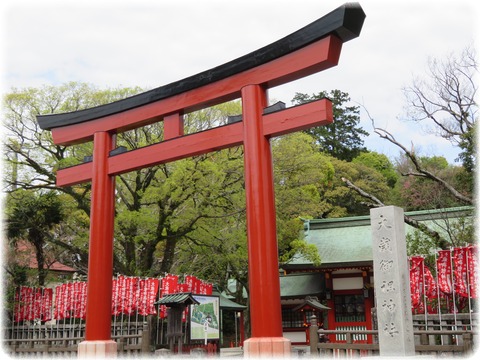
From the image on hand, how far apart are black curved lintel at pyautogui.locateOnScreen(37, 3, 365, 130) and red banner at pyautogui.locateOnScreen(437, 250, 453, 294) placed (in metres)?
6.40

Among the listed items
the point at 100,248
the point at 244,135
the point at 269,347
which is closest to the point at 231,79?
the point at 244,135

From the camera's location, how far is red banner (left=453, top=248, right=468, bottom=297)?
37.7 ft

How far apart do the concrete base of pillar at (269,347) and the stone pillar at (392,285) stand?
150 centimetres

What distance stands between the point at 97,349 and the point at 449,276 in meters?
8.28

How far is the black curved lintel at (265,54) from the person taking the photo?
26.2 ft

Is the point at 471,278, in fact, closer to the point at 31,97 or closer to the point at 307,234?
the point at 307,234

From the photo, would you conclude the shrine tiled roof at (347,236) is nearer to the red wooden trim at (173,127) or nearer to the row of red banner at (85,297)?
the row of red banner at (85,297)

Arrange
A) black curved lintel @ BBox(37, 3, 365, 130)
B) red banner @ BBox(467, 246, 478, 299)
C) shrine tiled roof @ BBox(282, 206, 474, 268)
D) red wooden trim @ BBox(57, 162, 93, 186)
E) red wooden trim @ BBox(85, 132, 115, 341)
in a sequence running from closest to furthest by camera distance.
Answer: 1. black curved lintel @ BBox(37, 3, 365, 130)
2. red wooden trim @ BBox(85, 132, 115, 341)
3. red wooden trim @ BBox(57, 162, 93, 186)
4. red banner @ BBox(467, 246, 478, 299)
5. shrine tiled roof @ BBox(282, 206, 474, 268)

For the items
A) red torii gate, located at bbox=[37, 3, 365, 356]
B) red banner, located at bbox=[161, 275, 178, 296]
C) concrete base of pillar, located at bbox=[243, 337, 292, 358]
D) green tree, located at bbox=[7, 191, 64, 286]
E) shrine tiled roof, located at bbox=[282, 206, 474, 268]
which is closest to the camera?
concrete base of pillar, located at bbox=[243, 337, 292, 358]

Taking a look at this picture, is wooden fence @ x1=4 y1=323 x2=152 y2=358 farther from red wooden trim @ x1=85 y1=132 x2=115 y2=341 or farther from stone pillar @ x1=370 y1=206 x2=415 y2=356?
stone pillar @ x1=370 y1=206 x2=415 y2=356

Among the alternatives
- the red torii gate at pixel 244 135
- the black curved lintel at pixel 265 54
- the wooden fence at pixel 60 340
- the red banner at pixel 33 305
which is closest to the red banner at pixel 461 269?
the red torii gate at pixel 244 135

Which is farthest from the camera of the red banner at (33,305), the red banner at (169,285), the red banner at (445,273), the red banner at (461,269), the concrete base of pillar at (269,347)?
the red banner at (33,305)

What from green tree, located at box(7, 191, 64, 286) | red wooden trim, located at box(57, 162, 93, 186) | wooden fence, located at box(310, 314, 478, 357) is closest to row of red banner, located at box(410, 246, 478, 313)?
wooden fence, located at box(310, 314, 478, 357)

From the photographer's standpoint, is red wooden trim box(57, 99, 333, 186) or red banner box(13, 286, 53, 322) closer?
red wooden trim box(57, 99, 333, 186)
